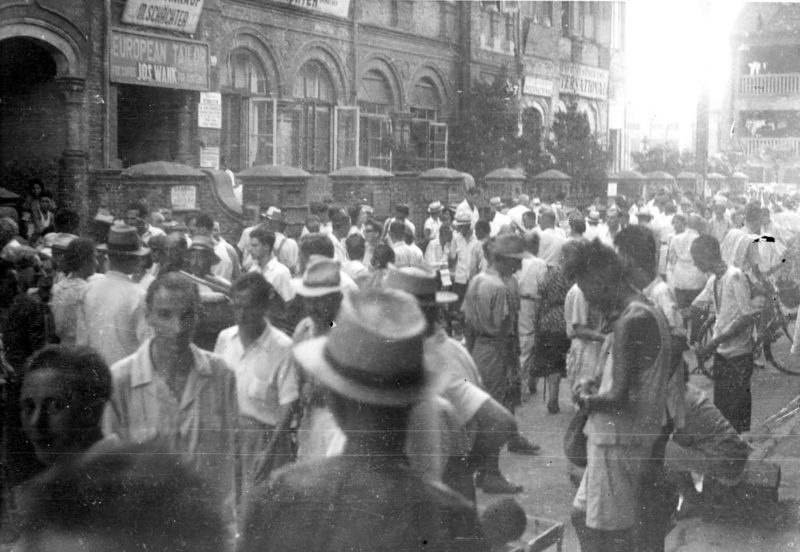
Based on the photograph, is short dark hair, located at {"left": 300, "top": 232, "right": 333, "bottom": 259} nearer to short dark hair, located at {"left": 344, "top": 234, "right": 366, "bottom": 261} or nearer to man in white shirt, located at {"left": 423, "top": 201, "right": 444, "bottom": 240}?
short dark hair, located at {"left": 344, "top": 234, "right": 366, "bottom": 261}

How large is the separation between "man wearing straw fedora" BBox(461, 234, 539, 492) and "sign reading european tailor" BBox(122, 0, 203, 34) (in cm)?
1146

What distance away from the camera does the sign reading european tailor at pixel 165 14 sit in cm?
1672

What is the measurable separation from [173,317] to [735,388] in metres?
4.38

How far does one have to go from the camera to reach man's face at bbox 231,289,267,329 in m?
4.49

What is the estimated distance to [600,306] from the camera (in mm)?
4219

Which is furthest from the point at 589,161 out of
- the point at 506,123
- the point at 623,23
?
the point at 623,23

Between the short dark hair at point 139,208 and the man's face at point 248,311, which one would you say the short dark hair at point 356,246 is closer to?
the short dark hair at point 139,208

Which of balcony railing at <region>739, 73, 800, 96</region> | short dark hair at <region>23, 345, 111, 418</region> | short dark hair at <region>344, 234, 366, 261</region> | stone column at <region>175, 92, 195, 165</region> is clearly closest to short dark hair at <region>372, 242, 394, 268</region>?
short dark hair at <region>344, 234, 366, 261</region>

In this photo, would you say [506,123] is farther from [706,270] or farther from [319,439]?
[319,439]

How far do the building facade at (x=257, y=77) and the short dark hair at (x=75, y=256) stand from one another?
391 inches

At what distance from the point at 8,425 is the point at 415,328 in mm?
2955

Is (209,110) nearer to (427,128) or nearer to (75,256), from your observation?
(427,128)

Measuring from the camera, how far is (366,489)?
8.60 feet

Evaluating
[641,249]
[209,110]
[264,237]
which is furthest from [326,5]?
[641,249]
